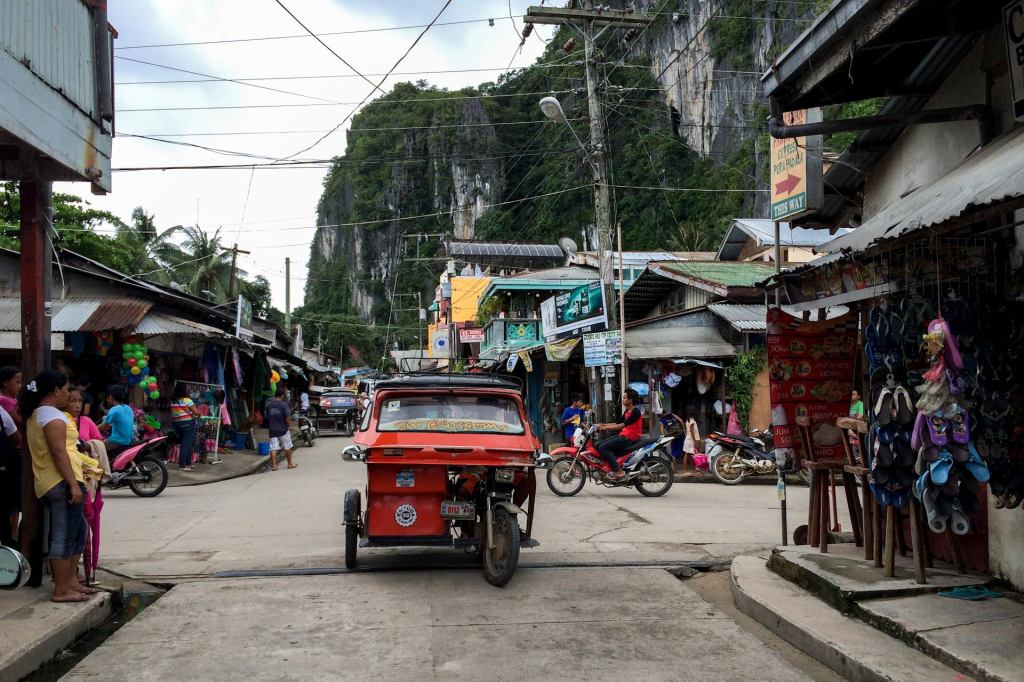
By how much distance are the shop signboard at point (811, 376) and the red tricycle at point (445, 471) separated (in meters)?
2.35

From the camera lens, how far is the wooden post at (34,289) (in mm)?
6781

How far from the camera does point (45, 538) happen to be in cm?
679

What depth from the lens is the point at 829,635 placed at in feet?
17.5

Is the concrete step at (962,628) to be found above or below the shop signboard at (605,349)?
below

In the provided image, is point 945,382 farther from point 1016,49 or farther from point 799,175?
point 799,175

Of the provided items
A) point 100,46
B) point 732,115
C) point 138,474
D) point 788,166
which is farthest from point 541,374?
point 732,115

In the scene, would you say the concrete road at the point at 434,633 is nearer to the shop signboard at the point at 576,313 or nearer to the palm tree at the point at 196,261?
the shop signboard at the point at 576,313

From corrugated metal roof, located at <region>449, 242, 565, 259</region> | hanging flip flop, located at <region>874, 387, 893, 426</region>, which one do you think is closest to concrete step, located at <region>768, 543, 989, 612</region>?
hanging flip flop, located at <region>874, 387, 893, 426</region>

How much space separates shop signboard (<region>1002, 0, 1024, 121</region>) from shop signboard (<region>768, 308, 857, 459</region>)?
277cm

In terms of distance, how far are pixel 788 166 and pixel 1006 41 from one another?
3.22m

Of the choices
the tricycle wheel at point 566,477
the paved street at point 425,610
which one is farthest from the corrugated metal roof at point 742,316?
the paved street at point 425,610

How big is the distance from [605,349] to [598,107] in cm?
565

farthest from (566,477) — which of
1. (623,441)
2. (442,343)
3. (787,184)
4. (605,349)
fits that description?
(442,343)

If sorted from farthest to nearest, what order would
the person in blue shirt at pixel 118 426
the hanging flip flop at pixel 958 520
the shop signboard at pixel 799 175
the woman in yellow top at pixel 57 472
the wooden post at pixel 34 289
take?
the person in blue shirt at pixel 118 426 → the shop signboard at pixel 799 175 → the wooden post at pixel 34 289 → the woman in yellow top at pixel 57 472 → the hanging flip flop at pixel 958 520
